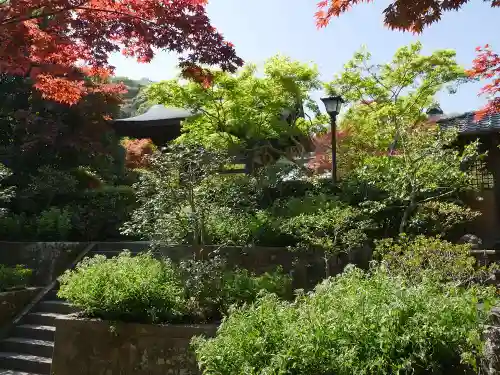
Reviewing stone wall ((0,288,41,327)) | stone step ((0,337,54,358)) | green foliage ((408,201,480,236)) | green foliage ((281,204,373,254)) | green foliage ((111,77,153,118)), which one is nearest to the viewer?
stone step ((0,337,54,358))

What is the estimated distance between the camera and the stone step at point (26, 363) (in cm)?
688

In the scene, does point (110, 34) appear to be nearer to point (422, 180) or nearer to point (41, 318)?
point (41, 318)

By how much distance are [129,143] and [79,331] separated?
1058 centimetres

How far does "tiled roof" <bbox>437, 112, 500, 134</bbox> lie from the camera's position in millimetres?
12055

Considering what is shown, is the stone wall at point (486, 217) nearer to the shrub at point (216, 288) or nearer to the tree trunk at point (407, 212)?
the tree trunk at point (407, 212)

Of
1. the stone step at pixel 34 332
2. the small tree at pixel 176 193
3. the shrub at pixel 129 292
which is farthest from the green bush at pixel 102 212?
the shrub at pixel 129 292

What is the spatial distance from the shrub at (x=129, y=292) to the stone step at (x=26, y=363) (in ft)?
4.20

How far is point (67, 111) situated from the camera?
529 inches

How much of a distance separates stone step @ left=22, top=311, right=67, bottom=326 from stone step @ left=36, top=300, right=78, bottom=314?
0.39 feet

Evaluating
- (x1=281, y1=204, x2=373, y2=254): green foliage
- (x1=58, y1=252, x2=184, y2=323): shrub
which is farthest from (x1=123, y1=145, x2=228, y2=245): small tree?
(x1=281, y1=204, x2=373, y2=254): green foliage

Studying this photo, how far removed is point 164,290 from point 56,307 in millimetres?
3209

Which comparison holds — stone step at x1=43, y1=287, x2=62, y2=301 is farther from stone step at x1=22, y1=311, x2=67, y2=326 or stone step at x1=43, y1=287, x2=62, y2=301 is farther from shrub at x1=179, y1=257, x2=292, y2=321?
shrub at x1=179, y1=257, x2=292, y2=321

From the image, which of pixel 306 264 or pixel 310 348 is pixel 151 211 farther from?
pixel 310 348

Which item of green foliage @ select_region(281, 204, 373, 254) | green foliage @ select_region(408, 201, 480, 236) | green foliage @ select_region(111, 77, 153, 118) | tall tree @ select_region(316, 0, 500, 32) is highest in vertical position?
green foliage @ select_region(111, 77, 153, 118)
